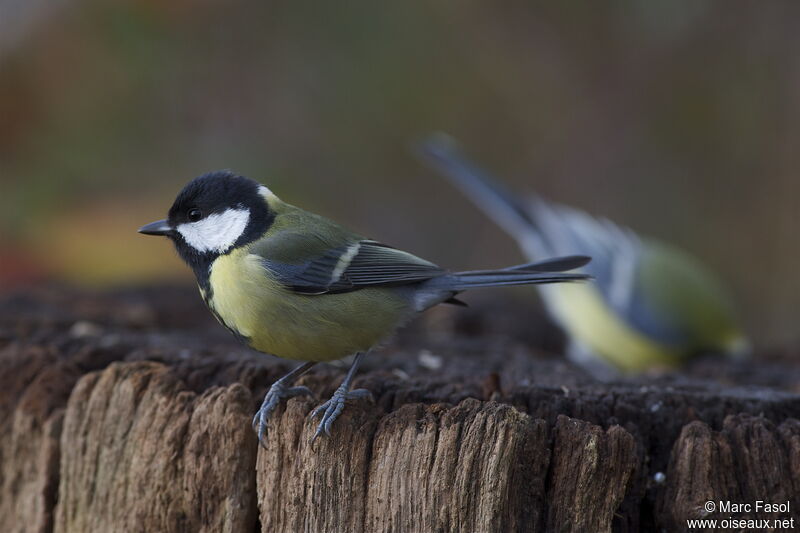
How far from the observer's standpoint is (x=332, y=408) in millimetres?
2070

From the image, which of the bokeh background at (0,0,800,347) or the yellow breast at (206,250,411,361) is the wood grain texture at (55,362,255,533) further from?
the bokeh background at (0,0,800,347)

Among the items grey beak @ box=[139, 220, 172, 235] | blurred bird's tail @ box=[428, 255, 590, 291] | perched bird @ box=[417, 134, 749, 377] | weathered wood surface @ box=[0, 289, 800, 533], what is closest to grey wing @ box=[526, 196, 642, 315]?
perched bird @ box=[417, 134, 749, 377]

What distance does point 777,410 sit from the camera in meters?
2.27

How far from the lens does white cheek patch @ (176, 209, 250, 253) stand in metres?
2.40

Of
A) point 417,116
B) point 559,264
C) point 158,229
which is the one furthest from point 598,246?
point 158,229

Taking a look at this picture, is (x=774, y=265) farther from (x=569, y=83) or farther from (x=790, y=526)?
(x=790, y=526)

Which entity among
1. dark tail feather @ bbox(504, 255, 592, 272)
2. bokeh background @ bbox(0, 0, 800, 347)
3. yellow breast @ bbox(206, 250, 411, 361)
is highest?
bokeh background @ bbox(0, 0, 800, 347)

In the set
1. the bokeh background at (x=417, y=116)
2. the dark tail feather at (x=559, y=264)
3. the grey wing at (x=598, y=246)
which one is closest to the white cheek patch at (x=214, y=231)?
the dark tail feather at (x=559, y=264)

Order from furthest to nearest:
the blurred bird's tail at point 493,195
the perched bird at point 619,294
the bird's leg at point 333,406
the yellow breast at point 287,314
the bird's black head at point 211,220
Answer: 1. the blurred bird's tail at point 493,195
2. the perched bird at point 619,294
3. the bird's black head at point 211,220
4. the yellow breast at point 287,314
5. the bird's leg at point 333,406

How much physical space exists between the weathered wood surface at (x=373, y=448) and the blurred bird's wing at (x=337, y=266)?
28cm

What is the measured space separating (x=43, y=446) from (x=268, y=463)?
770mm

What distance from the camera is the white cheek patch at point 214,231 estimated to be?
240 cm

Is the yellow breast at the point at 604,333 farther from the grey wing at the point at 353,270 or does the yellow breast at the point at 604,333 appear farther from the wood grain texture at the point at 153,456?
the wood grain texture at the point at 153,456

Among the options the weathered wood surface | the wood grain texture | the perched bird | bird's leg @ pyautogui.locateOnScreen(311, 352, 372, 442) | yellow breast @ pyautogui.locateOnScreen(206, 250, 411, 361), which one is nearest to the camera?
the weathered wood surface
